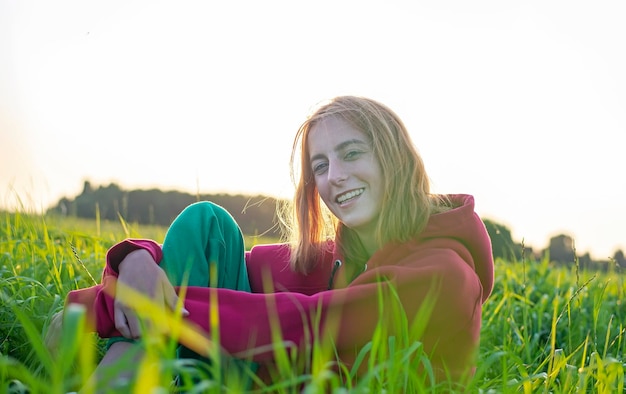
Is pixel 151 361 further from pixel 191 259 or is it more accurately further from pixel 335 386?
pixel 191 259

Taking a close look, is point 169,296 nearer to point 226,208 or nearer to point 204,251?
point 204,251

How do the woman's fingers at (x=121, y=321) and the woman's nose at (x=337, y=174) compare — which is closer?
the woman's fingers at (x=121, y=321)

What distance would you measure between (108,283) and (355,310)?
3.10 feet

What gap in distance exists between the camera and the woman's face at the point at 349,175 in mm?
3074

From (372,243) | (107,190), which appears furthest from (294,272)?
(107,190)

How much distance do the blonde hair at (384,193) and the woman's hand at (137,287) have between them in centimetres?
95

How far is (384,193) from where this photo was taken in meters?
3.12

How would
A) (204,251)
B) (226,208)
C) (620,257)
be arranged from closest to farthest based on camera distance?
(204,251) → (620,257) → (226,208)

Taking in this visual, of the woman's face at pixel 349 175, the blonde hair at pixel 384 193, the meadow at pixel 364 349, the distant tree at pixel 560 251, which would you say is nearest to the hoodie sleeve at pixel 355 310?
the meadow at pixel 364 349

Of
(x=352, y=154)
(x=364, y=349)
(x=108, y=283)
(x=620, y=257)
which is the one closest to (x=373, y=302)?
(x=364, y=349)

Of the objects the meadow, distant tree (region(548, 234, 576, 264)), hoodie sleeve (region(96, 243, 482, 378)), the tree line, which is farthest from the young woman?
distant tree (region(548, 234, 576, 264))

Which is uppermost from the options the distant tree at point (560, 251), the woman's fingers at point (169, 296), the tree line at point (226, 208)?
the woman's fingers at point (169, 296)

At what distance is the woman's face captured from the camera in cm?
307

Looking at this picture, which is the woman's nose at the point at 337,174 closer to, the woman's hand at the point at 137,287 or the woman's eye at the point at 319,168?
the woman's eye at the point at 319,168
